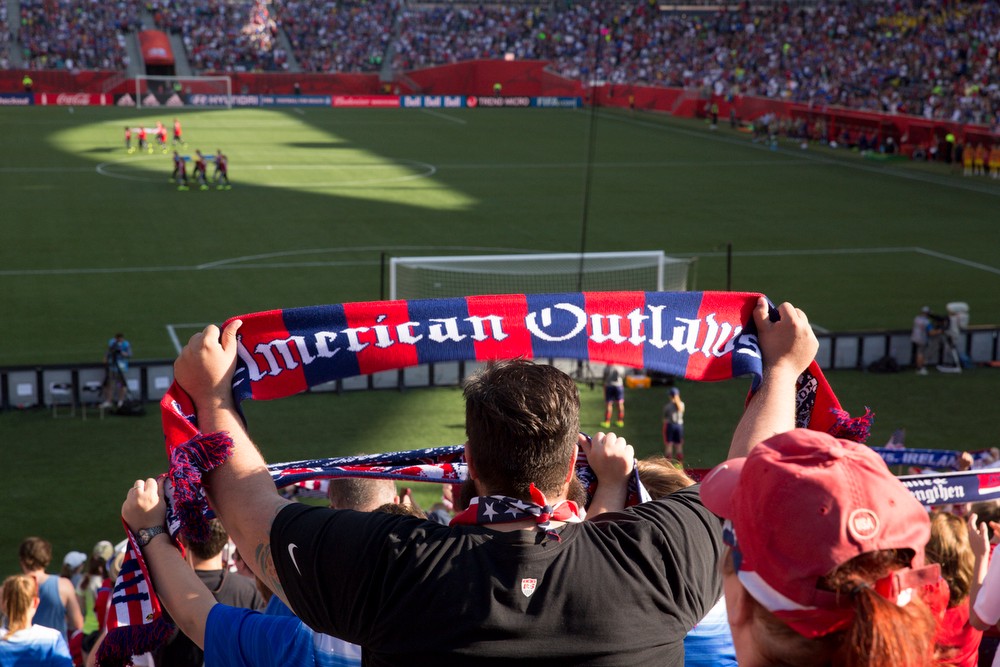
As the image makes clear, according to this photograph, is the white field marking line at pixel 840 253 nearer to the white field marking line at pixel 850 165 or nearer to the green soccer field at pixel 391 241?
the green soccer field at pixel 391 241

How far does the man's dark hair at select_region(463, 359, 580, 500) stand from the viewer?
282 centimetres

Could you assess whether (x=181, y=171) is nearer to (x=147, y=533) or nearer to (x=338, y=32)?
(x=147, y=533)

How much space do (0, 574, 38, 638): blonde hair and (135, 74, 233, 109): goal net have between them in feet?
197

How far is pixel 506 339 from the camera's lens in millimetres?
3650

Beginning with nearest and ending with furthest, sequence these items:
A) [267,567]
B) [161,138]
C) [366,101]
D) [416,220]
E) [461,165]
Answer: [267,567], [416,220], [461,165], [161,138], [366,101]

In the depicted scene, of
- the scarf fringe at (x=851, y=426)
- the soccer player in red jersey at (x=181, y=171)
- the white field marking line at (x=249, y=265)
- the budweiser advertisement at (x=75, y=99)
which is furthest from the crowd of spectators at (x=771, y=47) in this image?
the scarf fringe at (x=851, y=426)

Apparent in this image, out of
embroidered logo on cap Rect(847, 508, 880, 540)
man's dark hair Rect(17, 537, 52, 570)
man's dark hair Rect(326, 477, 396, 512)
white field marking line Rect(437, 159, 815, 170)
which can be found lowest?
white field marking line Rect(437, 159, 815, 170)

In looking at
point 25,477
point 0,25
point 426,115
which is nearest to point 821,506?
point 25,477

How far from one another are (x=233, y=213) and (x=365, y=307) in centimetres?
3120

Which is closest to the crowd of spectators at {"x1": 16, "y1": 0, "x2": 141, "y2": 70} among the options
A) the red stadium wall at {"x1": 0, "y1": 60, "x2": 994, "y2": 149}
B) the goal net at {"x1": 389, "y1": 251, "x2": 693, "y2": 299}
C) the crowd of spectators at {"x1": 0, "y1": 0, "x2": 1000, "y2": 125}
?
the crowd of spectators at {"x1": 0, "y1": 0, "x2": 1000, "y2": 125}

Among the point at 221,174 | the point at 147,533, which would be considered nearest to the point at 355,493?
the point at 147,533

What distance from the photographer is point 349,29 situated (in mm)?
79500

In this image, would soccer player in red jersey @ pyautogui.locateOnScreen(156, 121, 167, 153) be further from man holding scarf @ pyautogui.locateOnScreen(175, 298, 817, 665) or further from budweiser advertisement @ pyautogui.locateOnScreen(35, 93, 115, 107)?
man holding scarf @ pyautogui.locateOnScreen(175, 298, 817, 665)

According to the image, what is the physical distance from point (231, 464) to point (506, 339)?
99cm
